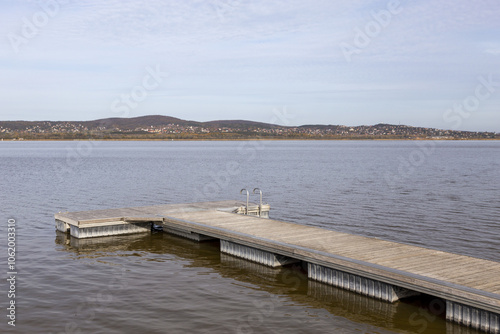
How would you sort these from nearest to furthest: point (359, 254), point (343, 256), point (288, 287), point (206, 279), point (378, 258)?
point (378, 258) → point (343, 256) → point (359, 254) → point (288, 287) → point (206, 279)

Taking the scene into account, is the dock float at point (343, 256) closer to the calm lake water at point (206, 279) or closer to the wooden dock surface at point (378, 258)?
the wooden dock surface at point (378, 258)

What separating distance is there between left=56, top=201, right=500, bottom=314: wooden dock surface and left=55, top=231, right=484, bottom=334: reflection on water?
0.72 m

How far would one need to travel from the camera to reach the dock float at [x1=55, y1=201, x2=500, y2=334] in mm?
9109

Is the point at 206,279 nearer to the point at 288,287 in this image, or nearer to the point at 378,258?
the point at 288,287

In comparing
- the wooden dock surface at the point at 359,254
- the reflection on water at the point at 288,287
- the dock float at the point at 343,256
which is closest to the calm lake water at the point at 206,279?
the reflection on water at the point at 288,287

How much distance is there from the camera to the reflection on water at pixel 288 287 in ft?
32.1

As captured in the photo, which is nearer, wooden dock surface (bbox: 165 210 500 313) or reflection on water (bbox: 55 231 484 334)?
wooden dock surface (bbox: 165 210 500 313)

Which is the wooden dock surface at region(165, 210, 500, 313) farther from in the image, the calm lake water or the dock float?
the calm lake water

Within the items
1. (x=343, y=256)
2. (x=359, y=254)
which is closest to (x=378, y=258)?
(x=359, y=254)

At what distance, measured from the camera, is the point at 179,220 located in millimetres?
17125

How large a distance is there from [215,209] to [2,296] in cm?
962

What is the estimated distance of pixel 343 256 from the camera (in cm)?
1166

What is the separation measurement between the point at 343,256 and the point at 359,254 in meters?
0.47

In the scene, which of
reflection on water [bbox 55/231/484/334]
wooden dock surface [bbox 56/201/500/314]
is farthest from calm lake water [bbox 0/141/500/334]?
wooden dock surface [bbox 56/201/500/314]
